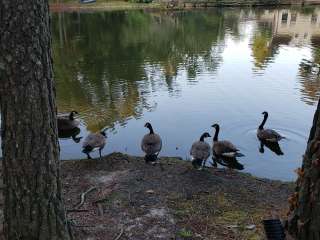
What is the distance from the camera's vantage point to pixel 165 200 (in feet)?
24.6

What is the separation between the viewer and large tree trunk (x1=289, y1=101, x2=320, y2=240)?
512 cm

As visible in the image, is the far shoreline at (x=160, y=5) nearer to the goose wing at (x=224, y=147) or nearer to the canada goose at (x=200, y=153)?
the goose wing at (x=224, y=147)

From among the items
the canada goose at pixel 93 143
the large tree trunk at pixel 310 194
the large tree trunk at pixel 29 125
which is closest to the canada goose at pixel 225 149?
the canada goose at pixel 93 143

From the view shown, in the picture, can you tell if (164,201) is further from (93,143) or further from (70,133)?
(70,133)

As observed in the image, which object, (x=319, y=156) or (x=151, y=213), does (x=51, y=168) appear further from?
(x=319, y=156)

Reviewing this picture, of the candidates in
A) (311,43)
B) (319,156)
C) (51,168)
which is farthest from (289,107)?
(311,43)

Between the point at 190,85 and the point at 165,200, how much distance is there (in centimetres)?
1427

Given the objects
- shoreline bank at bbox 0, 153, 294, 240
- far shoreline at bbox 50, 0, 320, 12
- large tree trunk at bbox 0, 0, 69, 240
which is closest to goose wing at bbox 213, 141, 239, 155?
shoreline bank at bbox 0, 153, 294, 240

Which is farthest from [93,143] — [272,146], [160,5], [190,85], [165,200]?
[160,5]

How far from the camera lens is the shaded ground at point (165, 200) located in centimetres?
629

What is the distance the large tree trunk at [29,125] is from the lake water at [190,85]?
26.2 ft

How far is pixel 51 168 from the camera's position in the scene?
455 centimetres

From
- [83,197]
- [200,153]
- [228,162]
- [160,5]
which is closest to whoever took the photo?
[83,197]

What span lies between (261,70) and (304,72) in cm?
257
